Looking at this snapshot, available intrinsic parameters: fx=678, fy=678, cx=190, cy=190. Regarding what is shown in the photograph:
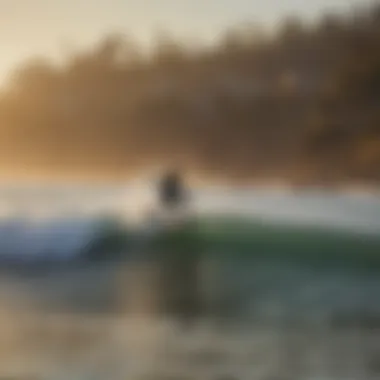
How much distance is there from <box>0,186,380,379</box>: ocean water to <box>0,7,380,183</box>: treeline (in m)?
0.06

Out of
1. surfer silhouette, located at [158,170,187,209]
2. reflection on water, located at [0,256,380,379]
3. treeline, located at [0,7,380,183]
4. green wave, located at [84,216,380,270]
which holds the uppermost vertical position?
treeline, located at [0,7,380,183]

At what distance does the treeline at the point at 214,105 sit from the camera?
113 cm

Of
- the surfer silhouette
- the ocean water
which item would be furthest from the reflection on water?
the surfer silhouette

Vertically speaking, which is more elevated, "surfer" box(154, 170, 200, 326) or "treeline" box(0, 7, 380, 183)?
"treeline" box(0, 7, 380, 183)

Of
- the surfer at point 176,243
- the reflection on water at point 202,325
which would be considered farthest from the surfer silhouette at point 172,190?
the reflection on water at point 202,325

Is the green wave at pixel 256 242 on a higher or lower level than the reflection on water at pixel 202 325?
higher

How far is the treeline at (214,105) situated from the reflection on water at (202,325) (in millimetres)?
174

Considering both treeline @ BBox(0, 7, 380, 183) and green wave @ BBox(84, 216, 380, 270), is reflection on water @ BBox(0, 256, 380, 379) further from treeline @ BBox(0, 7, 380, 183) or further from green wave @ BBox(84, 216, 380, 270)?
treeline @ BBox(0, 7, 380, 183)

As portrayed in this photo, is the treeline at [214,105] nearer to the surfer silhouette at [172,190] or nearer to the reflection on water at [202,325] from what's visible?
the surfer silhouette at [172,190]

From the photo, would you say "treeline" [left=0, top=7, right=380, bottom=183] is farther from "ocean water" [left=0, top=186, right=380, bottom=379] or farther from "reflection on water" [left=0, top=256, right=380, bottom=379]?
"reflection on water" [left=0, top=256, right=380, bottom=379]

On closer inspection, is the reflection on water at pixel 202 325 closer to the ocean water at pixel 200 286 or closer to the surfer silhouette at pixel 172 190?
the ocean water at pixel 200 286

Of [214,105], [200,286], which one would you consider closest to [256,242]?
[200,286]

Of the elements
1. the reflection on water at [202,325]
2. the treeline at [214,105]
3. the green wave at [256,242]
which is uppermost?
the treeline at [214,105]

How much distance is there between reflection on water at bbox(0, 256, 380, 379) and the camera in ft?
3.54
